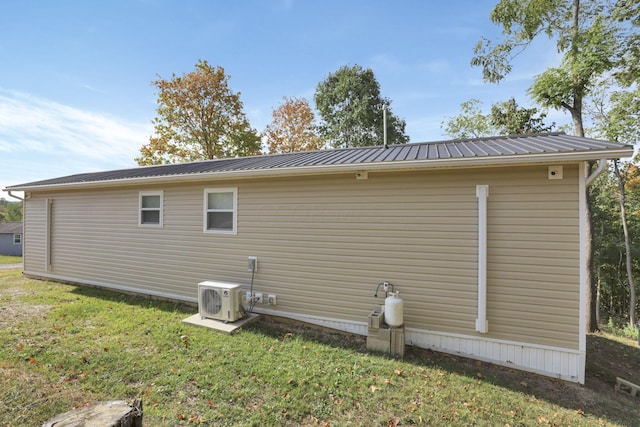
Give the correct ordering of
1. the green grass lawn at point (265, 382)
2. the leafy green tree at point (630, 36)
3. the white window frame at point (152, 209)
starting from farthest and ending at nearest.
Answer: the leafy green tree at point (630, 36) < the white window frame at point (152, 209) < the green grass lawn at point (265, 382)

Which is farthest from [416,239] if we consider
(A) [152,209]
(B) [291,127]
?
(B) [291,127]

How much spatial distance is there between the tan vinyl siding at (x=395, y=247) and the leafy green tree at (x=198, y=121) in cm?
1131

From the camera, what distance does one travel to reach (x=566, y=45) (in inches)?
294

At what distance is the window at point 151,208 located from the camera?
20.6 feet

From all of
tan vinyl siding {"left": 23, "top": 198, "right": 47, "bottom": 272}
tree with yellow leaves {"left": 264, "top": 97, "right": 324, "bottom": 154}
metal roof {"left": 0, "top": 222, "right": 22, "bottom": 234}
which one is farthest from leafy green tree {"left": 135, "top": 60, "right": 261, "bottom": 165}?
metal roof {"left": 0, "top": 222, "right": 22, "bottom": 234}

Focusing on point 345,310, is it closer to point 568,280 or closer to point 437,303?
point 437,303

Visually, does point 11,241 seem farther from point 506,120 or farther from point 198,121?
point 506,120

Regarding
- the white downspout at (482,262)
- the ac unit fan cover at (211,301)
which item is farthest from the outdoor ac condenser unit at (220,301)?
the white downspout at (482,262)

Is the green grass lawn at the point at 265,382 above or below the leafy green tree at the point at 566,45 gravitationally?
below

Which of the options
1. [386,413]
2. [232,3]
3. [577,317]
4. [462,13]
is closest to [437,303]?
[577,317]

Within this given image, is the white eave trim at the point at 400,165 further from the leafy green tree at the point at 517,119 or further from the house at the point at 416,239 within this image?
the leafy green tree at the point at 517,119

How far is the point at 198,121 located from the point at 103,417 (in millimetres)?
17698

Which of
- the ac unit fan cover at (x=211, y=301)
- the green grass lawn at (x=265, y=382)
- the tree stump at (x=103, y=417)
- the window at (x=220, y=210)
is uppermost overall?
the window at (x=220, y=210)

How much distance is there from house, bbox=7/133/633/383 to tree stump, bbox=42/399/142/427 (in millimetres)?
3269
